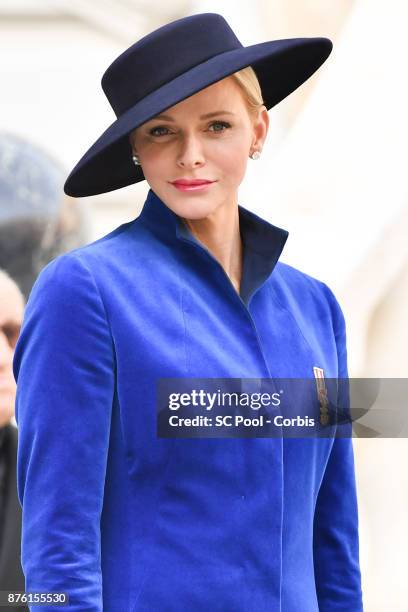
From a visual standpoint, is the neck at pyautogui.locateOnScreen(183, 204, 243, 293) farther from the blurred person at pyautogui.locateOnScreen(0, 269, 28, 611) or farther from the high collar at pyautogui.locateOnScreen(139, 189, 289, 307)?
the blurred person at pyautogui.locateOnScreen(0, 269, 28, 611)

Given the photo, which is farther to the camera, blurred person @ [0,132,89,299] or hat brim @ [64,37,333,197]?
blurred person @ [0,132,89,299]

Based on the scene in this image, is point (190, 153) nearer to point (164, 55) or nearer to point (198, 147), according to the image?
point (198, 147)

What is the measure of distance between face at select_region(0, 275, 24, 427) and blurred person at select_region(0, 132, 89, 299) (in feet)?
5.48

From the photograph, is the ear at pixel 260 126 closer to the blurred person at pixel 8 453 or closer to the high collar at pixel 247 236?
Result: the high collar at pixel 247 236

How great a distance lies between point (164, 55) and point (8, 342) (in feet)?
4.12

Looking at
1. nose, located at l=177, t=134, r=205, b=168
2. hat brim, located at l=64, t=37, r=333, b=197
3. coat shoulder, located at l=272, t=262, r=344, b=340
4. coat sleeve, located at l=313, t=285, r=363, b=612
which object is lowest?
coat sleeve, located at l=313, t=285, r=363, b=612

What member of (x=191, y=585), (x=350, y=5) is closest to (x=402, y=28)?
(x=350, y=5)

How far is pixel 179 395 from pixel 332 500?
0.34m

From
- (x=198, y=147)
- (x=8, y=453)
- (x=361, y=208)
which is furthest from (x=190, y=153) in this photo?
(x=361, y=208)

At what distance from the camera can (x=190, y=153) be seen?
5.54 feet

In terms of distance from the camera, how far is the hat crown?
1729 millimetres

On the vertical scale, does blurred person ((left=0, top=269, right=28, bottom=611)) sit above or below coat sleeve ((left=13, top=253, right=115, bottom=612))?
above

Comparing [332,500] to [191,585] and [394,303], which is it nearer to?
[191,585]

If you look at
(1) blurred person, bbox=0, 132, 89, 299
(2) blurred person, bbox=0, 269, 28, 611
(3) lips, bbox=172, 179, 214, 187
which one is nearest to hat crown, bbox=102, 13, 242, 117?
(3) lips, bbox=172, 179, 214, 187
